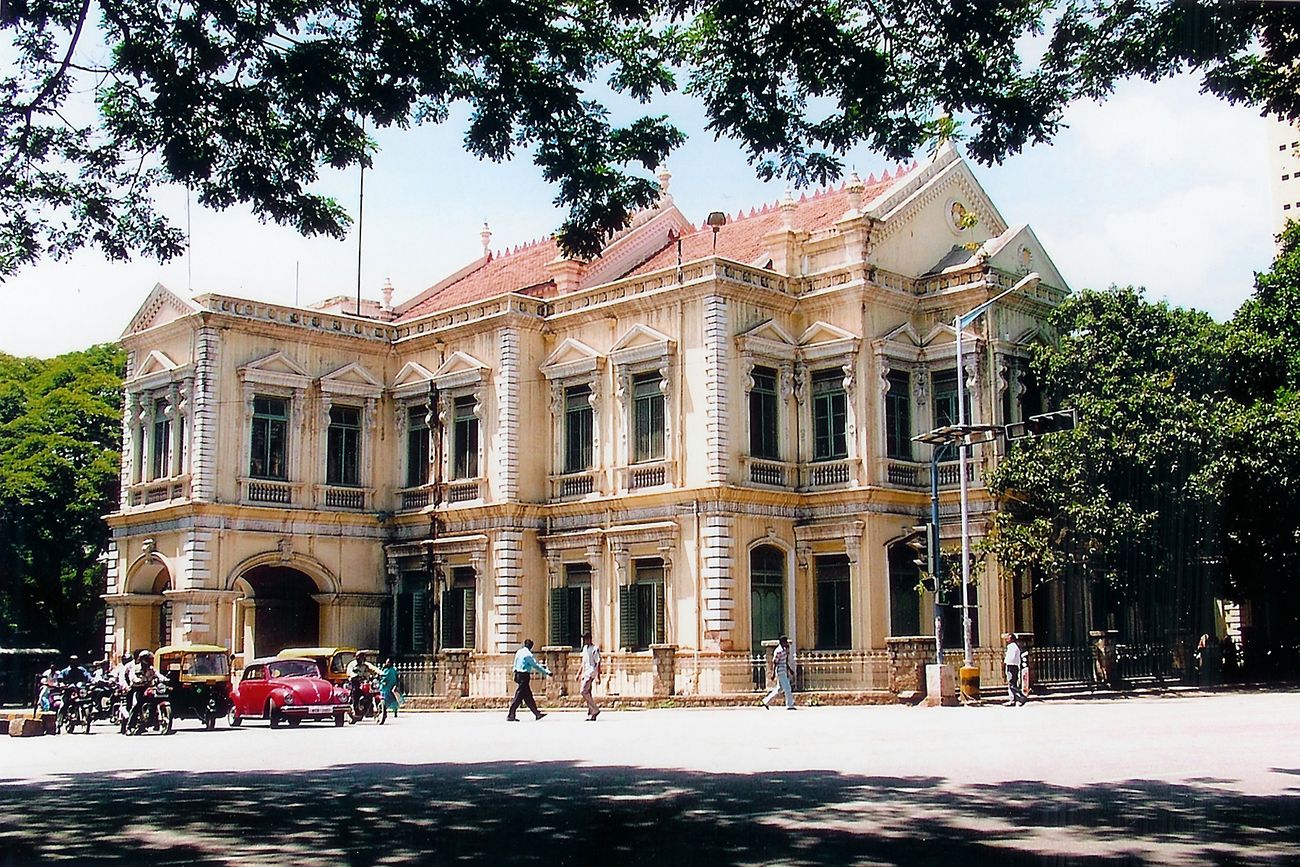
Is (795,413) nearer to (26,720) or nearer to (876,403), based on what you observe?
(876,403)

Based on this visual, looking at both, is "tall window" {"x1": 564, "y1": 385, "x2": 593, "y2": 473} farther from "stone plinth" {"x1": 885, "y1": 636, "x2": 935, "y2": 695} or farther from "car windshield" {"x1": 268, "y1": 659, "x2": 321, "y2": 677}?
"stone plinth" {"x1": 885, "y1": 636, "x2": 935, "y2": 695}

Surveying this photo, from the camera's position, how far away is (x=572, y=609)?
3641cm

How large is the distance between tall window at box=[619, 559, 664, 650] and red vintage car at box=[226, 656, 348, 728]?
7763 mm

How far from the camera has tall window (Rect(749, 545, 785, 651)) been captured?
3394cm

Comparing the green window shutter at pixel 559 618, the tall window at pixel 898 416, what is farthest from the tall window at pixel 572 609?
the tall window at pixel 898 416

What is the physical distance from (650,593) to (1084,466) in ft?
34.3

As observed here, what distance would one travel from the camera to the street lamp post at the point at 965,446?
30.3 metres

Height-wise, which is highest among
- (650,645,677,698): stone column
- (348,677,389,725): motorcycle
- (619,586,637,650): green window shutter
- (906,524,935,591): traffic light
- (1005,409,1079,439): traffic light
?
(1005,409,1079,439): traffic light

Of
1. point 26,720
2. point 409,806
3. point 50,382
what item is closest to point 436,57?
point 409,806

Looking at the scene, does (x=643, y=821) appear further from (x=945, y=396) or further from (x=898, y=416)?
(x=945, y=396)

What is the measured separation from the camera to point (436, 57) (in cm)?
1309

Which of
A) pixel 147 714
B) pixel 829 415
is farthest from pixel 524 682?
pixel 829 415

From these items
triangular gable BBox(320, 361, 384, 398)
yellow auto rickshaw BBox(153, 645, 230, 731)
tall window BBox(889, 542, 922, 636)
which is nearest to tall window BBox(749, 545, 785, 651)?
tall window BBox(889, 542, 922, 636)

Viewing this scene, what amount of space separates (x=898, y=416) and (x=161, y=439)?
1907 cm
